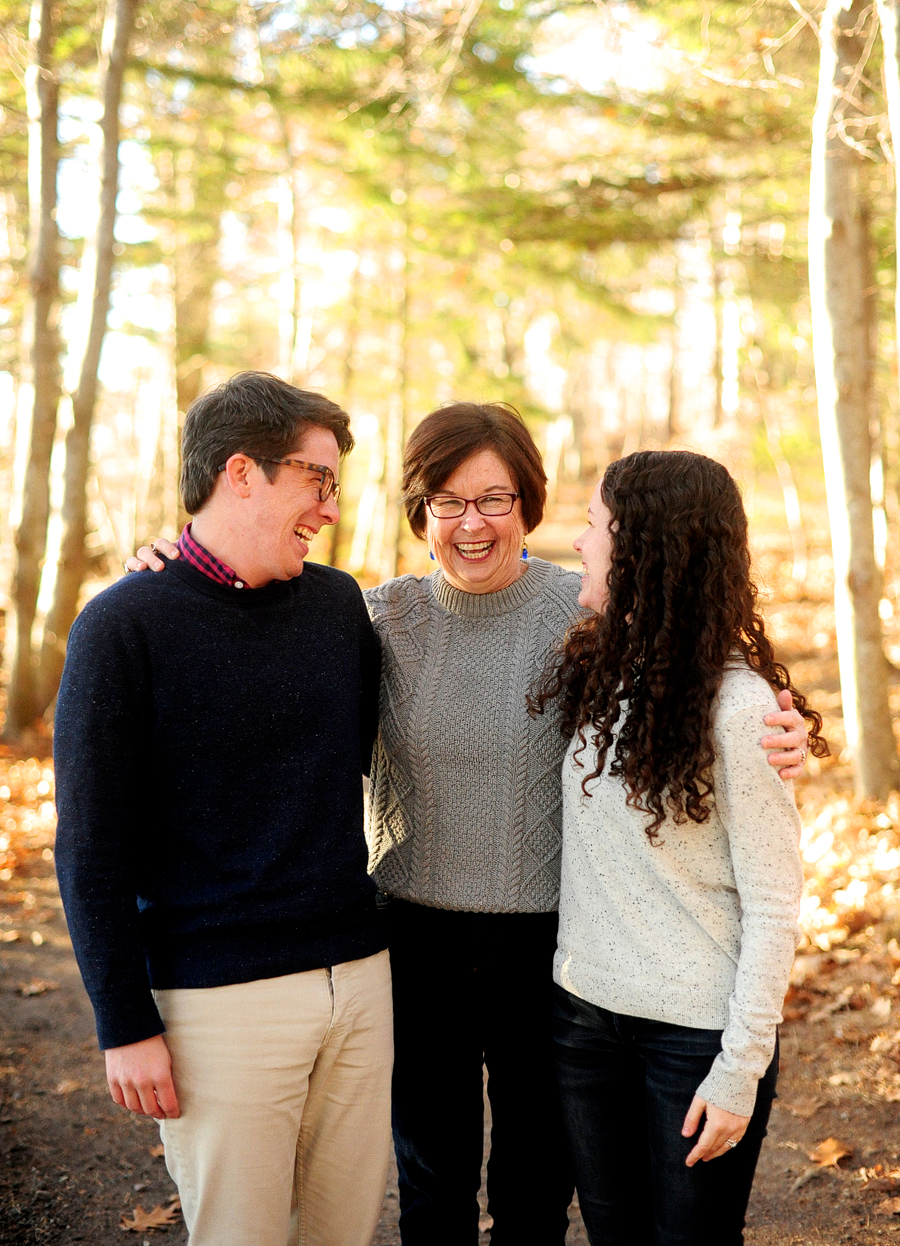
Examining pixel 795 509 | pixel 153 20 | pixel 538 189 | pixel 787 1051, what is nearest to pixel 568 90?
pixel 538 189

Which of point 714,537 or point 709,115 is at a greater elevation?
point 709,115

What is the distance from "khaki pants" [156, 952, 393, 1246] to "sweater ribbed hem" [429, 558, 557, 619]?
0.95 metres

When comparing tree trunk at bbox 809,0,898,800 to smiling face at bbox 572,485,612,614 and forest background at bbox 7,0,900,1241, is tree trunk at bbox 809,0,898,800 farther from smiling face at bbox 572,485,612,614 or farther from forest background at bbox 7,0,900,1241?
smiling face at bbox 572,485,612,614

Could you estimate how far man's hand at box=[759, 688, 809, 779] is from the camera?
1.99 meters

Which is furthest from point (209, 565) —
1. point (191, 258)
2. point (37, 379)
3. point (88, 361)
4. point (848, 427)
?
point (191, 258)

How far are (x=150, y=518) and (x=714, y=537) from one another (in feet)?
55.2

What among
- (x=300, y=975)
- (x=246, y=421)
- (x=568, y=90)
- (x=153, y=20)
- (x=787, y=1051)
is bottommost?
(x=787, y=1051)

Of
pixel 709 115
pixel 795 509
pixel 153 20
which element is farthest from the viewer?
pixel 795 509

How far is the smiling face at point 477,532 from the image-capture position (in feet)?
8.66

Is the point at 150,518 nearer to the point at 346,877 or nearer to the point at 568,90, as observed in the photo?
the point at 568,90

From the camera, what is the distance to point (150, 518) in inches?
701

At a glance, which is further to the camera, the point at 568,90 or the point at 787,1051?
the point at 568,90

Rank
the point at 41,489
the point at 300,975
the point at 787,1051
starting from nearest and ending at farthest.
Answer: the point at 300,975, the point at 787,1051, the point at 41,489

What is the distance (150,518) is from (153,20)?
32.8 feet
